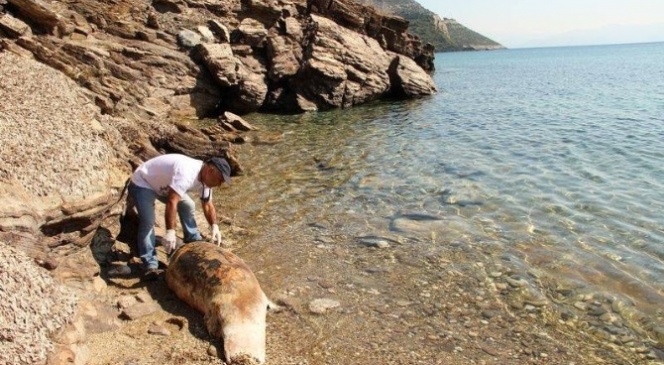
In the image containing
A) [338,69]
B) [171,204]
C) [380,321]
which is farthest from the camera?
[338,69]

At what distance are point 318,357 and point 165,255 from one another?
3.84m

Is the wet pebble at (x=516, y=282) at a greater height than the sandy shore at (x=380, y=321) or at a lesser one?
greater

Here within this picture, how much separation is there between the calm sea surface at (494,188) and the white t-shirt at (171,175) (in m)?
2.85

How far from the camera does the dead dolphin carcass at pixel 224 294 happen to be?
602 centimetres

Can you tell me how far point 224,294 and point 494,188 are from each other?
9.31 m

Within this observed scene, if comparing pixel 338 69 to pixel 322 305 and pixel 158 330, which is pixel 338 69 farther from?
pixel 158 330

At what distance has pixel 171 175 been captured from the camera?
7.67 metres

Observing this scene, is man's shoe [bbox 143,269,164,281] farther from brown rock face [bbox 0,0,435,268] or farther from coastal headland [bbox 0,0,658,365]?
brown rock face [bbox 0,0,435,268]

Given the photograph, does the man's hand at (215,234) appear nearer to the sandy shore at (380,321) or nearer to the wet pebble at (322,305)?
the sandy shore at (380,321)

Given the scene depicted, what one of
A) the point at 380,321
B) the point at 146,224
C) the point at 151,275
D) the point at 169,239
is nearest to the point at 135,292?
the point at 151,275

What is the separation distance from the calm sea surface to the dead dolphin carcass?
9.66ft

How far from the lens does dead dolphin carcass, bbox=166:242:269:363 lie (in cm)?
602

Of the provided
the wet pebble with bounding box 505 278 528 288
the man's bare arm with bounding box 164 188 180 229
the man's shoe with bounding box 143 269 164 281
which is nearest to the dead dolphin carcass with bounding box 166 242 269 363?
the man's shoe with bounding box 143 269 164 281

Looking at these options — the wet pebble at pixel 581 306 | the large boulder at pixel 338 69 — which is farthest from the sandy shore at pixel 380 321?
the large boulder at pixel 338 69
